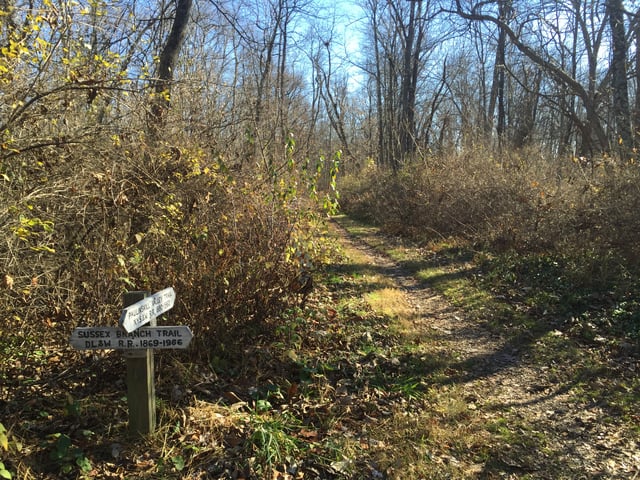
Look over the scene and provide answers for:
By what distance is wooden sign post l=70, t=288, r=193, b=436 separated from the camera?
3111 millimetres

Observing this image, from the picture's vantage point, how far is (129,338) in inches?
124

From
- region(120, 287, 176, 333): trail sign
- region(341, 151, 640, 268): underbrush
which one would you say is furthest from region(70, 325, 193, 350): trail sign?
region(341, 151, 640, 268): underbrush

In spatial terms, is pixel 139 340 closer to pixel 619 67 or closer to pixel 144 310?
pixel 144 310

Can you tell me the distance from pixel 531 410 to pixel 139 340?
139 inches

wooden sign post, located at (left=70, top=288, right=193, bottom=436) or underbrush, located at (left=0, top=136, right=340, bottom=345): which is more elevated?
underbrush, located at (left=0, top=136, right=340, bottom=345)

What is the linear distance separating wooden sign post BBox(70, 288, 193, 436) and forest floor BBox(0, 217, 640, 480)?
207mm

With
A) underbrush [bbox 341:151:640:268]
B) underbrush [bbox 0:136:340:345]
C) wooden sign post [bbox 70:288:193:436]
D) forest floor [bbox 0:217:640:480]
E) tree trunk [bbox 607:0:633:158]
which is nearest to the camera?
wooden sign post [bbox 70:288:193:436]

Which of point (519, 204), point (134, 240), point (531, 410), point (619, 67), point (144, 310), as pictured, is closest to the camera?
point (144, 310)

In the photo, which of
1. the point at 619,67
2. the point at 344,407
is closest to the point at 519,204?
the point at 619,67

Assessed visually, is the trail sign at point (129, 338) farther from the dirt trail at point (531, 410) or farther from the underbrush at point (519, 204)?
the underbrush at point (519, 204)

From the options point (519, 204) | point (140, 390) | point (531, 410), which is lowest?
point (531, 410)

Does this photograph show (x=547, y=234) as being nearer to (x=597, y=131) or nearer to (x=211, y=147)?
(x=597, y=131)

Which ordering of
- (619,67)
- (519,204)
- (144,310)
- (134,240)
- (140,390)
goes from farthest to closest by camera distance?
(619,67), (519,204), (134,240), (140,390), (144,310)

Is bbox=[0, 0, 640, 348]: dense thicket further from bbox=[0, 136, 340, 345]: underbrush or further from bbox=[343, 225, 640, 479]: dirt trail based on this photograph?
bbox=[343, 225, 640, 479]: dirt trail
